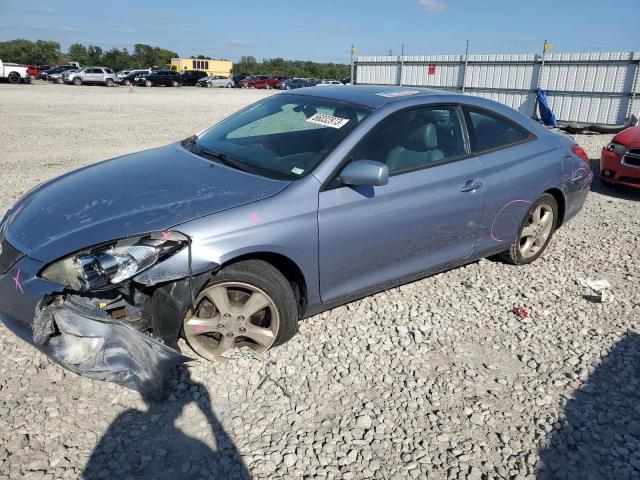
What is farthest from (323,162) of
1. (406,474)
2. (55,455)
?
(55,455)

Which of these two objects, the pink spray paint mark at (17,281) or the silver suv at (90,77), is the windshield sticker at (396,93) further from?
the silver suv at (90,77)

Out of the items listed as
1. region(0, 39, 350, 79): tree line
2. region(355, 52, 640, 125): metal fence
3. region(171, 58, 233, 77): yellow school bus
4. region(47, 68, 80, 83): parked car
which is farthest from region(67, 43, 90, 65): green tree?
region(355, 52, 640, 125): metal fence

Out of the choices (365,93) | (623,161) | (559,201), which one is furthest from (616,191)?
(365,93)

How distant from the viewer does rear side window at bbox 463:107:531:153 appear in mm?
4117

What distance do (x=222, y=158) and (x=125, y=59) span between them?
80.8 m

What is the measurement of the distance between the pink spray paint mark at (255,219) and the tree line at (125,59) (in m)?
77.2

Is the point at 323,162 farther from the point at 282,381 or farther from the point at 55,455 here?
the point at 55,455

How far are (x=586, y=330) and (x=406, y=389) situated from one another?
5.42 ft

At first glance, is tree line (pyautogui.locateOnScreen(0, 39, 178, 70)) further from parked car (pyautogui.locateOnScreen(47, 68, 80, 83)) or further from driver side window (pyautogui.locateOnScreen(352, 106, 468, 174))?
driver side window (pyautogui.locateOnScreen(352, 106, 468, 174))

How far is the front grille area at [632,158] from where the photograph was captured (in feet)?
23.7

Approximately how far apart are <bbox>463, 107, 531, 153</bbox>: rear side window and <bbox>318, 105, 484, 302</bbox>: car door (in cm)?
11

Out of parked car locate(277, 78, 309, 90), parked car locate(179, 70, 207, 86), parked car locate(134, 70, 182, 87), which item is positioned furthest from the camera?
parked car locate(179, 70, 207, 86)

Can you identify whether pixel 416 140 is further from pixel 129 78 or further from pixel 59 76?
pixel 59 76

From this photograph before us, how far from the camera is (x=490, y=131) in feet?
14.0
